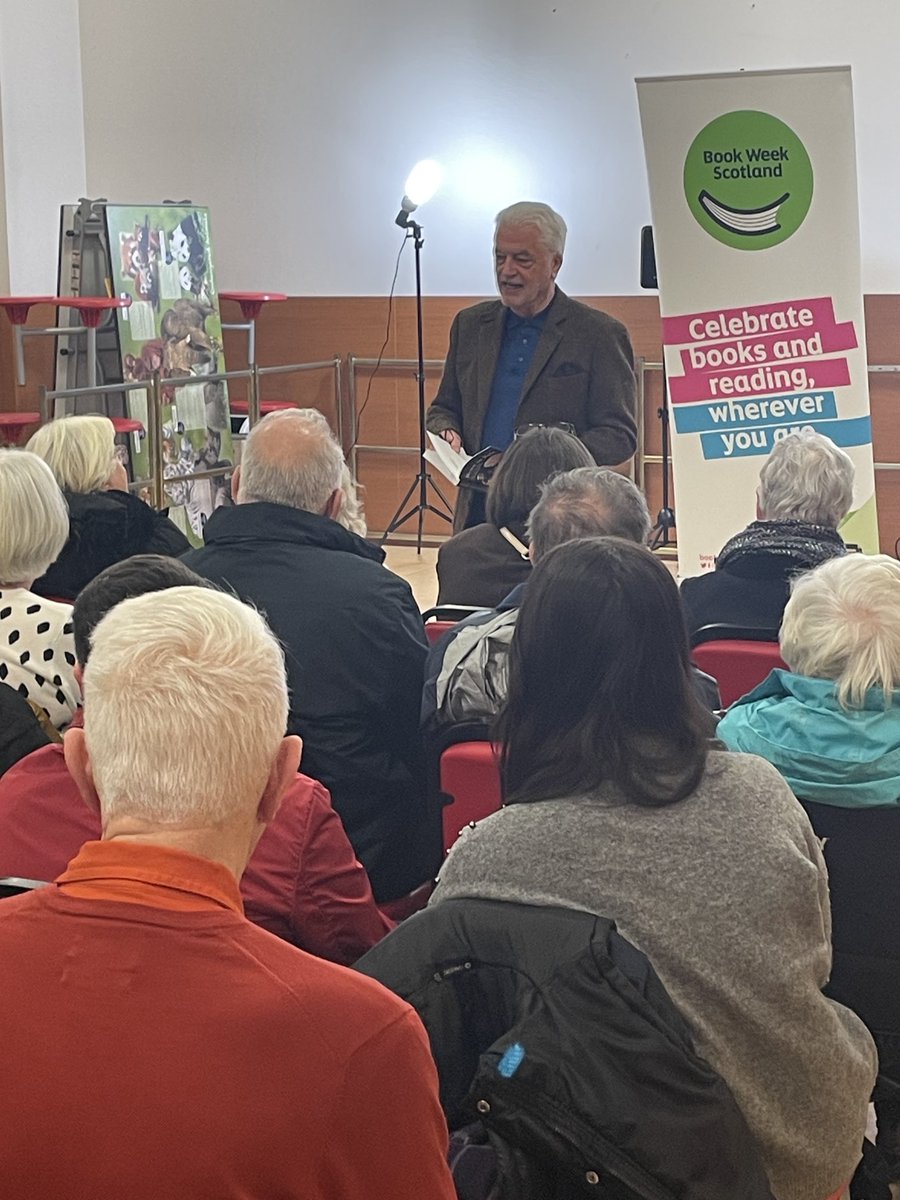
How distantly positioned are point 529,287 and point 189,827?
355 cm

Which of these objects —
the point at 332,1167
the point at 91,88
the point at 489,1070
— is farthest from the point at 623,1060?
the point at 91,88

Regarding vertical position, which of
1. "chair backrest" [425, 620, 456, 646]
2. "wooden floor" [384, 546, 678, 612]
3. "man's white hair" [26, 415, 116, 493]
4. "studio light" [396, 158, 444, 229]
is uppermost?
"studio light" [396, 158, 444, 229]

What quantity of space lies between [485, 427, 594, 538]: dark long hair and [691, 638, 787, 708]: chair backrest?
1.87ft

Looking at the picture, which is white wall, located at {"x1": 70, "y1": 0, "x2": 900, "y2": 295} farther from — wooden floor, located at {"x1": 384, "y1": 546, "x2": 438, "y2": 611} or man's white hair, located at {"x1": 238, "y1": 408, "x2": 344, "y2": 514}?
man's white hair, located at {"x1": 238, "y1": 408, "x2": 344, "y2": 514}

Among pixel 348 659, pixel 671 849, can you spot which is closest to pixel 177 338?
pixel 348 659

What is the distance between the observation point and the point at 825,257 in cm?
507

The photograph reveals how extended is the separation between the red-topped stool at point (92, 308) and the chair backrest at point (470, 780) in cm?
485

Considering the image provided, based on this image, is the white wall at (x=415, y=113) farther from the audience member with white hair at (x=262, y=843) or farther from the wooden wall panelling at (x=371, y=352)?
the audience member with white hair at (x=262, y=843)

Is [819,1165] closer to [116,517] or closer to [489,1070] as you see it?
[489,1070]

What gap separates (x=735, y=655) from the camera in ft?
9.02

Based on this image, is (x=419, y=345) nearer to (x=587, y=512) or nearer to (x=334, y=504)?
(x=334, y=504)

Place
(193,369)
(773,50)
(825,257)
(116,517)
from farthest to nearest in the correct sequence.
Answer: (193,369), (773,50), (825,257), (116,517)

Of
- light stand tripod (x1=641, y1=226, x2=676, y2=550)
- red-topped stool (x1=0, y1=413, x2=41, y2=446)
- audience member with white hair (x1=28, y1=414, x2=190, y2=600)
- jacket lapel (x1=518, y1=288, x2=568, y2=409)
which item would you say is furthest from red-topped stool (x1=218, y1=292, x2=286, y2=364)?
audience member with white hair (x1=28, y1=414, x2=190, y2=600)

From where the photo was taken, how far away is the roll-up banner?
16.5ft
